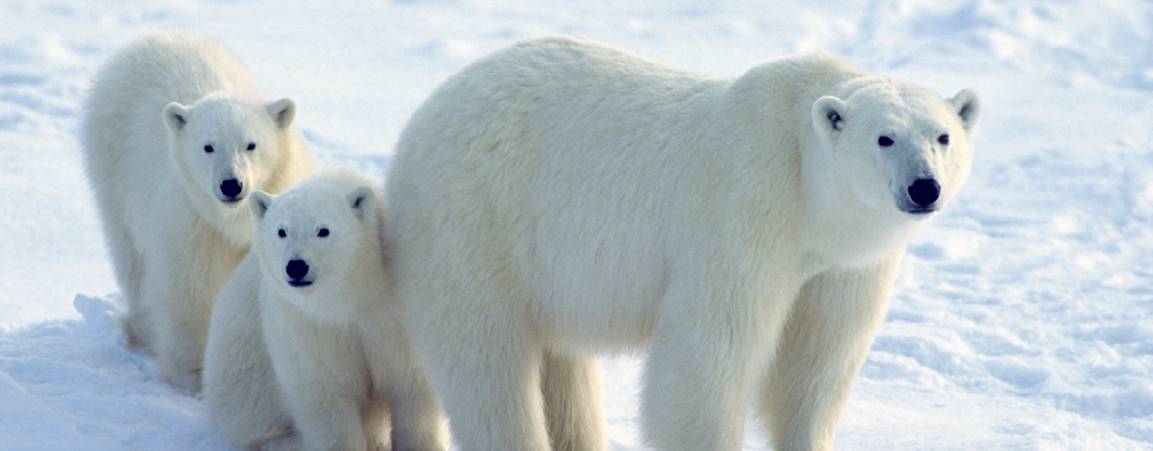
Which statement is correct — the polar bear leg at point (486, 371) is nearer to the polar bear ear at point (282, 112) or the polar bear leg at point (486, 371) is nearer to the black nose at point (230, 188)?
the black nose at point (230, 188)

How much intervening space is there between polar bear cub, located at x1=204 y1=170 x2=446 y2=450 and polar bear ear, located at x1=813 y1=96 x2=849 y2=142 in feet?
5.57

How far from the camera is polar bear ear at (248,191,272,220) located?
5223 millimetres

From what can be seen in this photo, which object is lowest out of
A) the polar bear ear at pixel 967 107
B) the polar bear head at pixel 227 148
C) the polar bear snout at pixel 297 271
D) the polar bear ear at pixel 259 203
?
the polar bear snout at pixel 297 271

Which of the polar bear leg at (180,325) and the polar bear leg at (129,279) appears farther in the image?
the polar bear leg at (129,279)

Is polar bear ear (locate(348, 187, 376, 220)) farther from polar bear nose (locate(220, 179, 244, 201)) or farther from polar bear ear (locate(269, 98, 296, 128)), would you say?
polar bear ear (locate(269, 98, 296, 128))

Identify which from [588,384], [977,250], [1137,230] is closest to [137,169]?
[588,384]

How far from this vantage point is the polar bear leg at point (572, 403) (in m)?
5.48

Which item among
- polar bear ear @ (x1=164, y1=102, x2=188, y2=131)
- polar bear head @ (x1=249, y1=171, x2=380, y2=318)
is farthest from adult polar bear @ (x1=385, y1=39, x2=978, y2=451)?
polar bear ear @ (x1=164, y1=102, x2=188, y2=131)

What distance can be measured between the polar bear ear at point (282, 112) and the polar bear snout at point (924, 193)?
9.99 ft

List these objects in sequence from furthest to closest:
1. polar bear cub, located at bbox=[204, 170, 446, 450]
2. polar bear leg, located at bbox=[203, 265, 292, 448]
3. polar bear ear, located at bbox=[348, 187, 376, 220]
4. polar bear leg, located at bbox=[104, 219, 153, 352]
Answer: polar bear leg, located at bbox=[104, 219, 153, 352] < polar bear leg, located at bbox=[203, 265, 292, 448] < polar bear ear, located at bbox=[348, 187, 376, 220] < polar bear cub, located at bbox=[204, 170, 446, 450]

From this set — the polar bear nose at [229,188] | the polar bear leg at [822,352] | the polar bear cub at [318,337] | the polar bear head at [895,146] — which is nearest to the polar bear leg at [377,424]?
the polar bear cub at [318,337]

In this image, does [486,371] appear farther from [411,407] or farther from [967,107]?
[967,107]

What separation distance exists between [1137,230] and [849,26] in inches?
224

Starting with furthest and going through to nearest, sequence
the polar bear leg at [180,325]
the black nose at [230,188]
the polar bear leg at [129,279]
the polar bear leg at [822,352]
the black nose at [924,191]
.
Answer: the polar bear leg at [129,279], the polar bear leg at [180,325], the black nose at [230,188], the polar bear leg at [822,352], the black nose at [924,191]
